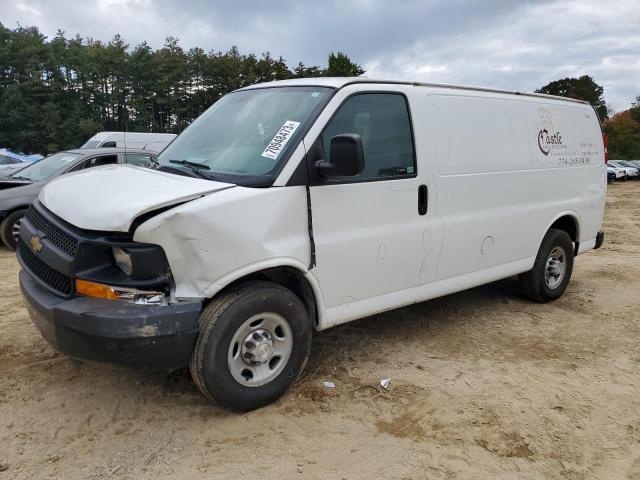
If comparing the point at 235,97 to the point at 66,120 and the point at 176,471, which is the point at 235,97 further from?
the point at 66,120

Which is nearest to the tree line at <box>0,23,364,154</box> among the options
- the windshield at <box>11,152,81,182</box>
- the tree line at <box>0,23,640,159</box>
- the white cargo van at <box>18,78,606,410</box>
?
the tree line at <box>0,23,640,159</box>

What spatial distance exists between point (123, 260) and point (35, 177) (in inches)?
256

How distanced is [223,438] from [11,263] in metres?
5.53

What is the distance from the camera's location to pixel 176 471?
2799 millimetres

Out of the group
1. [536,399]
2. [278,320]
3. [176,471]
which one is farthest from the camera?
[536,399]

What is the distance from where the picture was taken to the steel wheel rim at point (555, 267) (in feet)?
19.0

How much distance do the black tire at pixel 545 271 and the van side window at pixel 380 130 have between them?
91.0 inches

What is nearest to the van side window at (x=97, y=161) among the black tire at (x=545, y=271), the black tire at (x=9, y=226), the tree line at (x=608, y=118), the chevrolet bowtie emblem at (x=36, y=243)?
the black tire at (x=9, y=226)

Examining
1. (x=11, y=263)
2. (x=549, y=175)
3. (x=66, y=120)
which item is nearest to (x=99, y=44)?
(x=66, y=120)

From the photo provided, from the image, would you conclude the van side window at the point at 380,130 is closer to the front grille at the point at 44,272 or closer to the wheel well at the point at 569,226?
the front grille at the point at 44,272

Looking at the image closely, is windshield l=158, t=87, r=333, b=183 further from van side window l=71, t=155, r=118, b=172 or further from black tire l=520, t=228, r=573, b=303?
van side window l=71, t=155, r=118, b=172

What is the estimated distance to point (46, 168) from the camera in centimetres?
861

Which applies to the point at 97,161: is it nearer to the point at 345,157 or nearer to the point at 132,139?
the point at 345,157

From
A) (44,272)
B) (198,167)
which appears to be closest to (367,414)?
(198,167)
